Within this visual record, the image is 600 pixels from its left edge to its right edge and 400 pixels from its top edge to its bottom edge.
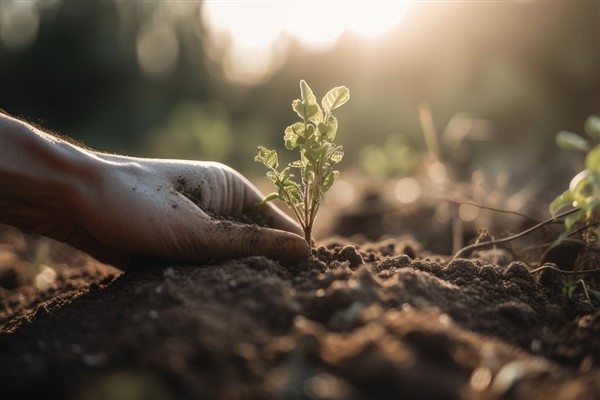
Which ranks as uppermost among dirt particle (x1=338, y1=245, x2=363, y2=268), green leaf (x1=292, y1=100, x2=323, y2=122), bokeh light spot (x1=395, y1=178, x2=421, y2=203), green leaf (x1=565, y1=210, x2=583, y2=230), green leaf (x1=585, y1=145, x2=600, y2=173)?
green leaf (x1=292, y1=100, x2=323, y2=122)

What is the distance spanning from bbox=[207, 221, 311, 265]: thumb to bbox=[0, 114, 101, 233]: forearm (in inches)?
24.3

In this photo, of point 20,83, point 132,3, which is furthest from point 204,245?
point 132,3

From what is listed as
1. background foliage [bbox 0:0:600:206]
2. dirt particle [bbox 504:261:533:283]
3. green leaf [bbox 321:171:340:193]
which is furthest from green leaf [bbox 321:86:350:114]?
background foliage [bbox 0:0:600:206]

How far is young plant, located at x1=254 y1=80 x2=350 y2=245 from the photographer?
6.89 ft

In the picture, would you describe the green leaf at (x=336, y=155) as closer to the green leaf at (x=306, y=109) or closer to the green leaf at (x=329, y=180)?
the green leaf at (x=329, y=180)

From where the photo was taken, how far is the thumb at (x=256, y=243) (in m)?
2.13

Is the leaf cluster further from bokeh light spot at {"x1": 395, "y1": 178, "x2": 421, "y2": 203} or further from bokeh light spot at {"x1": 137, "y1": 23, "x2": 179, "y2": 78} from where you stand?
bokeh light spot at {"x1": 137, "y1": 23, "x2": 179, "y2": 78}

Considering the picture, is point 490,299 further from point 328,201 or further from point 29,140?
point 328,201

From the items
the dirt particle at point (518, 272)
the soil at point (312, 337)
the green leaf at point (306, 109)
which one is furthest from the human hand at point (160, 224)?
the dirt particle at point (518, 272)

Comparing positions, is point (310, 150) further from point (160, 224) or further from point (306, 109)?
point (160, 224)

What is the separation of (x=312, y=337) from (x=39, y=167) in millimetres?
1526

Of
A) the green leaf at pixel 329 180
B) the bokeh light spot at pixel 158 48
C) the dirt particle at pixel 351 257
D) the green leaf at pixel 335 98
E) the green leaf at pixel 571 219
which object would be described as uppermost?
the bokeh light spot at pixel 158 48

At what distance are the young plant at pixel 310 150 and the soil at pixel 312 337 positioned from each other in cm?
35

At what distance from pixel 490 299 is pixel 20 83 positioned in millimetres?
26077
